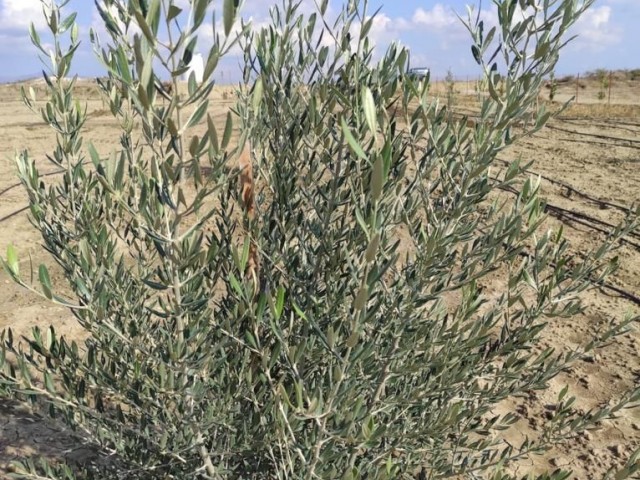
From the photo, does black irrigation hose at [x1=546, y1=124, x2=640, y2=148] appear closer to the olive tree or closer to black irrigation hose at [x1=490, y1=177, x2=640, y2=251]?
black irrigation hose at [x1=490, y1=177, x2=640, y2=251]

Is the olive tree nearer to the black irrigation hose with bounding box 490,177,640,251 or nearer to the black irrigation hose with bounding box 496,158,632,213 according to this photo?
the black irrigation hose with bounding box 490,177,640,251

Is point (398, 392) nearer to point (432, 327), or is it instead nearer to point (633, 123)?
point (432, 327)

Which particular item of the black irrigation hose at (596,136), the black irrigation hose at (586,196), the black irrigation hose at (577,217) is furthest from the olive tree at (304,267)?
the black irrigation hose at (596,136)

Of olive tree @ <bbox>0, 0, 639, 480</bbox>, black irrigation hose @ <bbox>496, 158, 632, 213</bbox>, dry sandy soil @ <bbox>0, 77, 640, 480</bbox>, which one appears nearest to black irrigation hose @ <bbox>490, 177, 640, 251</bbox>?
dry sandy soil @ <bbox>0, 77, 640, 480</bbox>

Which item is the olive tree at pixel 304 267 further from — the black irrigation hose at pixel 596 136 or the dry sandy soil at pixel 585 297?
the black irrigation hose at pixel 596 136

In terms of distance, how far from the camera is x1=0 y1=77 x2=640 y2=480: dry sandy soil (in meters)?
3.43

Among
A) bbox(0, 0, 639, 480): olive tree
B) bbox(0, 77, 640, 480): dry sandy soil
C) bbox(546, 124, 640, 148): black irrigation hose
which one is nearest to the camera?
bbox(0, 0, 639, 480): olive tree

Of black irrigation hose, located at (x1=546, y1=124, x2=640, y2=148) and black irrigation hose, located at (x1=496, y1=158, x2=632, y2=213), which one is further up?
black irrigation hose, located at (x1=546, y1=124, x2=640, y2=148)

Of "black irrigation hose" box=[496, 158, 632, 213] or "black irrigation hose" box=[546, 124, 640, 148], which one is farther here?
"black irrigation hose" box=[546, 124, 640, 148]

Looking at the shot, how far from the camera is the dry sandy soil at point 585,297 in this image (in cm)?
343

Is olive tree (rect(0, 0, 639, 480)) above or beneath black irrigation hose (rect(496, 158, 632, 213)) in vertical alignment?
above

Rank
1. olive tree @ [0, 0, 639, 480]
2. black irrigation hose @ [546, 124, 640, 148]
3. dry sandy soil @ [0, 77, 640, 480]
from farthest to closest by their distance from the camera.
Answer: black irrigation hose @ [546, 124, 640, 148] → dry sandy soil @ [0, 77, 640, 480] → olive tree @ [0, 0, 639, 480]

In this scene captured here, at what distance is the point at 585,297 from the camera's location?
5.64 m

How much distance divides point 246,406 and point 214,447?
0.21 meters
